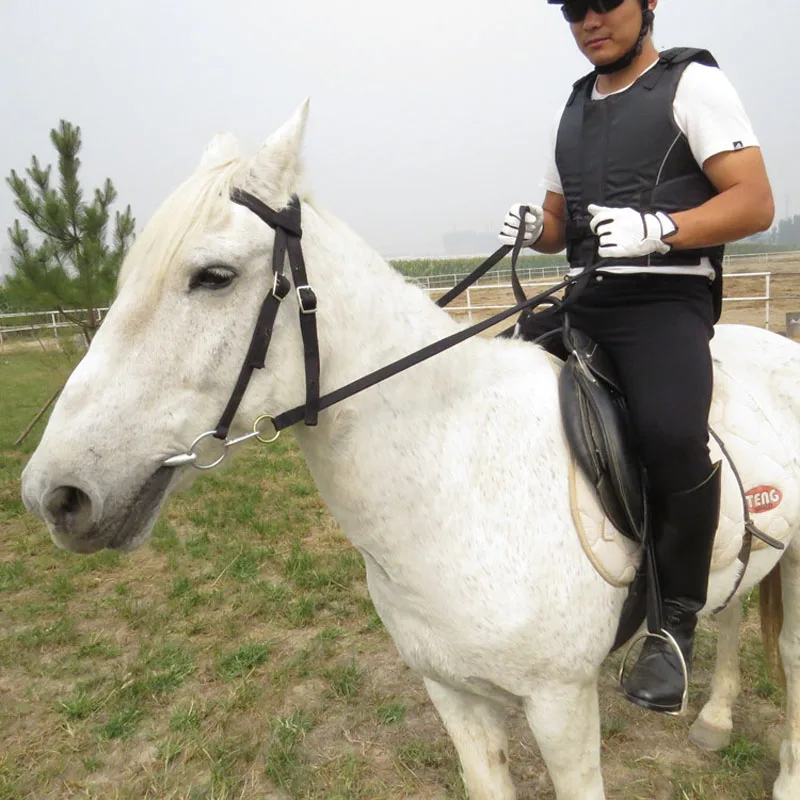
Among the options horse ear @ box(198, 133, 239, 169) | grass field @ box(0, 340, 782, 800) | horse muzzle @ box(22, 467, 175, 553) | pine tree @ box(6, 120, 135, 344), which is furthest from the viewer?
pine tree @ box(6, 120, 135, 344)

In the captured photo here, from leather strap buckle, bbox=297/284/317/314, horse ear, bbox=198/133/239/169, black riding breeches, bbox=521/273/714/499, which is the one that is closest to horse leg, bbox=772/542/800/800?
black riding breeches, bbox=521/273/714/499

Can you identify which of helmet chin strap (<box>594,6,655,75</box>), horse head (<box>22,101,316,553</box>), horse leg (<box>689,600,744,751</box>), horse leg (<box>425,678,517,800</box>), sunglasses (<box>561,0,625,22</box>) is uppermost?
sunglasses (<box>561,0,625,22</box>)

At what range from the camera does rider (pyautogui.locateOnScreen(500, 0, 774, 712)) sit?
171cm

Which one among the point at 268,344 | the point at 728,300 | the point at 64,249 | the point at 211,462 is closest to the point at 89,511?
the point at 211,462

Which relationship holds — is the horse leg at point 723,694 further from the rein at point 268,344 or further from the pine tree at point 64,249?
the pine tree at point 64,249

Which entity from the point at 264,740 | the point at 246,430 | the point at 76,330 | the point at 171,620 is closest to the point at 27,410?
the point at 76,330

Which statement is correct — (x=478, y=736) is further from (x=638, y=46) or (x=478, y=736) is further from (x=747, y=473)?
(x=638, y=46)

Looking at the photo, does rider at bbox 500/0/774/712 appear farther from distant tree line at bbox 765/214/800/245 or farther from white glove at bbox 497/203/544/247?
distant tree line at bbox 765/214/800/245

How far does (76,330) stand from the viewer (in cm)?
953

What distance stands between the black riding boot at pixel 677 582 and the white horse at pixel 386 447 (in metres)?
0.18

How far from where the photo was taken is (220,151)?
5.24 feet

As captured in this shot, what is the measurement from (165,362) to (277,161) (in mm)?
565

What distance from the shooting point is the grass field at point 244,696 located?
112 inches

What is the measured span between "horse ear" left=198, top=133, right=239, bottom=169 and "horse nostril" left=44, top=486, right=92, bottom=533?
87 cm
